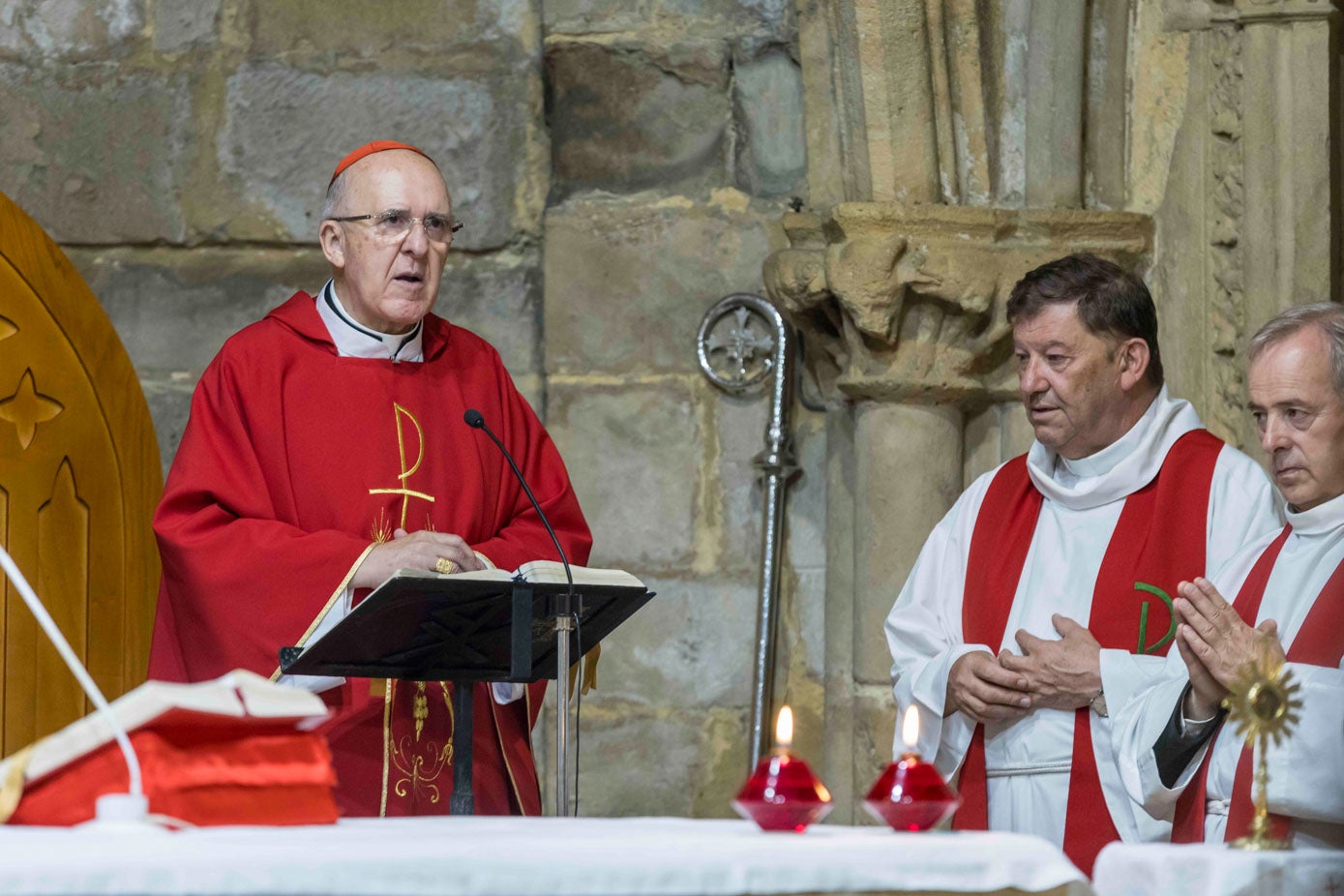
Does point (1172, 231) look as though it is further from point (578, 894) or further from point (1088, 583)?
point (578, 894)

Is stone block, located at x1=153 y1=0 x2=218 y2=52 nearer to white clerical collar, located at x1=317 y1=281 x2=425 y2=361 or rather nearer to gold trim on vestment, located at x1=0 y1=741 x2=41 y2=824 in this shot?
white clerical collar, located at x1=317 y1=281 x2=425 y2=361

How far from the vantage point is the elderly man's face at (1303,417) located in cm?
334

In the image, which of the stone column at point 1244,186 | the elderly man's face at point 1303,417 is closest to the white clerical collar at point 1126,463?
the elderly man's face at point 1303,417

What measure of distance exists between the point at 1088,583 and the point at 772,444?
1.34 meters

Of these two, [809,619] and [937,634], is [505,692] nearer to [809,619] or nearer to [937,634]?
[937,634]

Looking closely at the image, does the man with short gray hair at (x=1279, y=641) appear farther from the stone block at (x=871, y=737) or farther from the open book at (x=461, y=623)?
the stone block at (x=871, y=737)

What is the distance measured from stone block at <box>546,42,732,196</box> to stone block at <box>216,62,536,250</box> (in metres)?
0.16

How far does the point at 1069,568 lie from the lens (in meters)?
4.00

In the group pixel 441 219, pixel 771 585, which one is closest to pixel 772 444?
pixel 771 585

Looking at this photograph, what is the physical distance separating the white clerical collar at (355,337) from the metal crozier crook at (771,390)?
44.9 inches

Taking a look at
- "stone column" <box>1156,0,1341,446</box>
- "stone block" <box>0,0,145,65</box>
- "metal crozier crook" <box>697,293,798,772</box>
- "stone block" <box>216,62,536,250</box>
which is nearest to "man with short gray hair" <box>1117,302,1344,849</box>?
"stone column" <box>1156,0,1341,446</box>

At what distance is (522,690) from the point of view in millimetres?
3967

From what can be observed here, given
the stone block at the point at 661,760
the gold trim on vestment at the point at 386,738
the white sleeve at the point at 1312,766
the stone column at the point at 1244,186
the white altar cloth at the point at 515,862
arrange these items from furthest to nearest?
the stone block at the point at 661,760 < the stone column at the point at 1244,186 < the gold trim on vestment at the point at 386,738 < the white sleeve at the point at 1312,766 < the white altar cloth at the point at 515,862

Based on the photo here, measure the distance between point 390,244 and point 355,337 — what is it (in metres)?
0.25
